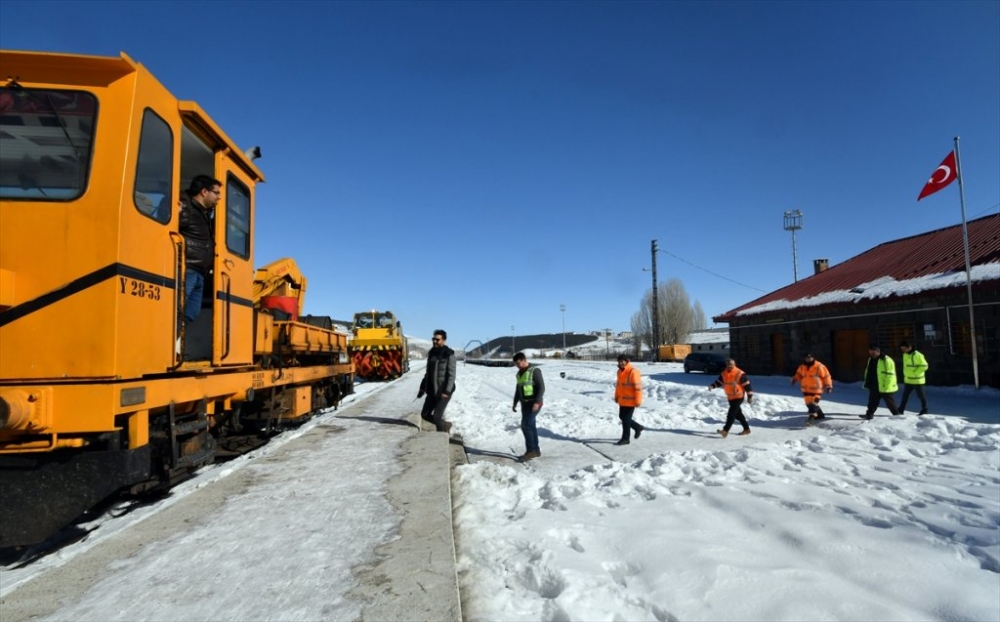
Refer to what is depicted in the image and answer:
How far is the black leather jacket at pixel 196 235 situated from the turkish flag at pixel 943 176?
17.3 m

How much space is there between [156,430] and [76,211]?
1.74 m

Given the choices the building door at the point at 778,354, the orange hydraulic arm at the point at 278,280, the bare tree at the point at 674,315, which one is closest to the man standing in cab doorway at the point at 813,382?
the orange hydraulic arm at the point at 278,280

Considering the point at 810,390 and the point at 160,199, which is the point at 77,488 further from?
the point at 810,390

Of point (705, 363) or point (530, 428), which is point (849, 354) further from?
point (530, 428)

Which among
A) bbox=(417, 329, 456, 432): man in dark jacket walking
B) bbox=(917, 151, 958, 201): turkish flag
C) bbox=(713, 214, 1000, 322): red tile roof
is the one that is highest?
bbox=(917, 151, 958, 201): turkish flag

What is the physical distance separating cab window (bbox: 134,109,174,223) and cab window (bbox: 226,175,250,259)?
128cm

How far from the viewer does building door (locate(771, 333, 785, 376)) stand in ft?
75.7

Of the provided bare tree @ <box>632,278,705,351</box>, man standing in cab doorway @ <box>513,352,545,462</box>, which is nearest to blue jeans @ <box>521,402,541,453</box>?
man standing in cab doorway @ <box>513,352,545,462</box>

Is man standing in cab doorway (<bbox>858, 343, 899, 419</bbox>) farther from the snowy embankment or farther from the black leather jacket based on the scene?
the black leather jacket

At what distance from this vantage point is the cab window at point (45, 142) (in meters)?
3.77

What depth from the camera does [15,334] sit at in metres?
3.57

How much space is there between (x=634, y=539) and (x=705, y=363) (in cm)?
2567

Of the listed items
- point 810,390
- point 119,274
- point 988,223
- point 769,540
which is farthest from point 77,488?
point 988,223

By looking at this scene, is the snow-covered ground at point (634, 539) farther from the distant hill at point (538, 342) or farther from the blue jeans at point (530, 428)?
the distant hill at point (538, 342)
